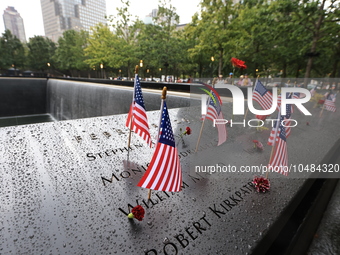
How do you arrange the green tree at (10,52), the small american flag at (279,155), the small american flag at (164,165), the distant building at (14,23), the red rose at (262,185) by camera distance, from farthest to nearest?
the distant building at (14,23)
the green tree at (10,52)
the small american flag at (279,155)
the red rose at (262,185)
the small american flag at (164,165)

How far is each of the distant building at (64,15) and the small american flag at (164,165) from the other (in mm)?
129746

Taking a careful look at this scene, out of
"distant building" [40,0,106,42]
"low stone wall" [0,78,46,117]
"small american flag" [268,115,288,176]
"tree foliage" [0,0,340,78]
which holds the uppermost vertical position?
"distant building" [40,0,106,42]

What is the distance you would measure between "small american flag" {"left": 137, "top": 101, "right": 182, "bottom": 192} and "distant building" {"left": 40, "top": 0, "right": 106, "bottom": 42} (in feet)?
426

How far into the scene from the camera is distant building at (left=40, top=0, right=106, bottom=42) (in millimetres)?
111875

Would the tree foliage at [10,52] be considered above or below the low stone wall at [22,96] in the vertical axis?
above

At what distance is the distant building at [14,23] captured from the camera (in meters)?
152

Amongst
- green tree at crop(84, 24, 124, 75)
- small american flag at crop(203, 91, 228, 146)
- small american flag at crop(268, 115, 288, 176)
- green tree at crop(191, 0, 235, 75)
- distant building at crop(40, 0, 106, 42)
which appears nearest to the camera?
small american flag at crop(268, 115, 288, 176)

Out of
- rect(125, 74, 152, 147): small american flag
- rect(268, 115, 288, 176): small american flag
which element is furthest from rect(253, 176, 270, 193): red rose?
rect(125, 74, 152, 147): small american flag

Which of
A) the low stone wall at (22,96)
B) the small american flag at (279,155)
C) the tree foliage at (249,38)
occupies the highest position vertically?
the tree foliage at (249,38)

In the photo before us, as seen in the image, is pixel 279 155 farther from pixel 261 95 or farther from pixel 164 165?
pixel 261 95

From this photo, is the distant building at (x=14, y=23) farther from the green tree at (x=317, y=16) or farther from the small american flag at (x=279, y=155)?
the small american flag at (x=279, y=155)

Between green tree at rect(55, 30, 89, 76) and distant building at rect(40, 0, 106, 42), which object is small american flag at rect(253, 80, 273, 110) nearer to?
green tree at rect(55, 30, 89, 76)


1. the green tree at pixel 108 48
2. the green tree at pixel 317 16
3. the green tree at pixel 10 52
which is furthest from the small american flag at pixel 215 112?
the green tree at pixel 10 52

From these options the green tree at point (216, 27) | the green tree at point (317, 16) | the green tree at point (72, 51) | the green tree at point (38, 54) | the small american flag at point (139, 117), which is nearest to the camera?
the small american flag at point (139, 117)
